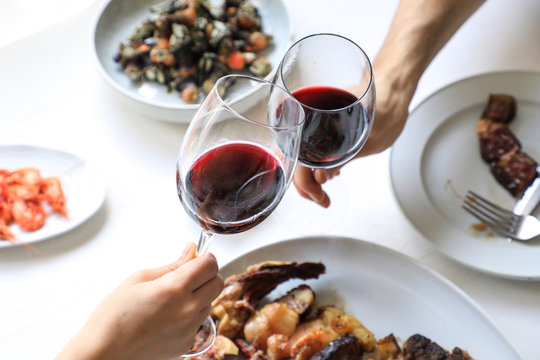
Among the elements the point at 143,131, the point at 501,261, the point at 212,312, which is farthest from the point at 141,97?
the point at 501,261

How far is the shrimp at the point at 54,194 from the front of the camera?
4.16ft

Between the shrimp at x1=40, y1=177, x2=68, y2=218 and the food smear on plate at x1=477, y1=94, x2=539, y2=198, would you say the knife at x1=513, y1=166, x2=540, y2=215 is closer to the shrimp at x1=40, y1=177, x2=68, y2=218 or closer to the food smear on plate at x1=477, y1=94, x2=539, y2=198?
the food smear on plate at x1=477, y1=94, x2=539, y2=198

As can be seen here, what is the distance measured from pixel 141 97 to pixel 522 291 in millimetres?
992

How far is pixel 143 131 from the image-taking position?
1425mm

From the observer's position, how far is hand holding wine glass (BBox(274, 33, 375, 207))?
0.89m

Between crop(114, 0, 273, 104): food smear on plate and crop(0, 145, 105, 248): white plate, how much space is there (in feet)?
0.96

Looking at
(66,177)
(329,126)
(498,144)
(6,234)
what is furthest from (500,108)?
(6,234)

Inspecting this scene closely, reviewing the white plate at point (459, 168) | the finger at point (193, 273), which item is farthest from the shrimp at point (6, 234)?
the white plate at point (459, 168)

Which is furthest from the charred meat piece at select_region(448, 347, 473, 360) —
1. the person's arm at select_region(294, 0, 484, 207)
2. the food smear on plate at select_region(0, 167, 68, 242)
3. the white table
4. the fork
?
the food smear on plate at select_region(0, 167, 68, 242)

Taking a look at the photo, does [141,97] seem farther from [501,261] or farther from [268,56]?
[501,261]

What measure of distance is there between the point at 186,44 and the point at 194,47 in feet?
0.12

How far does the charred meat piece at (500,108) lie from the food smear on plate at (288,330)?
0.60 metres

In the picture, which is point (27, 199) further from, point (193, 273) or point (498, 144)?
point (498, 144)

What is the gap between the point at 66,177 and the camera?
131 cm
